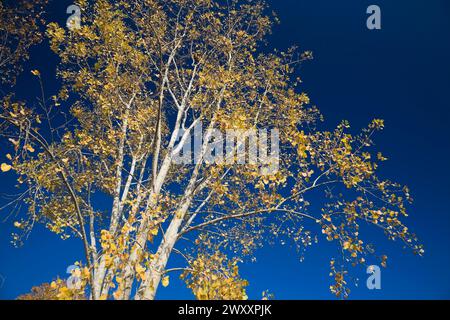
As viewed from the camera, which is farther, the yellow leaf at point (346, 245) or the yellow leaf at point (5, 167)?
the yellow leaf at point (346, 245)

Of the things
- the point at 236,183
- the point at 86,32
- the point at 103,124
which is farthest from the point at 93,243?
the point at 86,32

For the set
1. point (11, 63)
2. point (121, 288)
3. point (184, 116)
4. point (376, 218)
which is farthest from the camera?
point (184, 116)

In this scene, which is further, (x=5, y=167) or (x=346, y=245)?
(x=346, y=245)

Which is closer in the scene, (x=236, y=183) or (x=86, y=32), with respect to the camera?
(x=86, y=32)

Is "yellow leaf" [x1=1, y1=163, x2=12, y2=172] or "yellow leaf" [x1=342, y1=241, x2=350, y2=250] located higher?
"yellow leaf" [x1=1, y1=163, x2=12, y2=172]

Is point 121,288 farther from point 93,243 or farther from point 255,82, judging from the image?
point 255,82

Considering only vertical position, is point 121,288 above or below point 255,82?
below

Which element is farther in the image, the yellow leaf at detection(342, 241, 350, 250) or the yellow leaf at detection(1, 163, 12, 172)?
the yellow leaf at detection(342, 241, 350, 250)

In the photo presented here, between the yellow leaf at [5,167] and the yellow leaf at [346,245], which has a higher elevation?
the yellow leaf at [5,167]

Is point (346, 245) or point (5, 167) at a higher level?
point (5, 167)

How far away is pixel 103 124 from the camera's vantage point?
37.1ft
